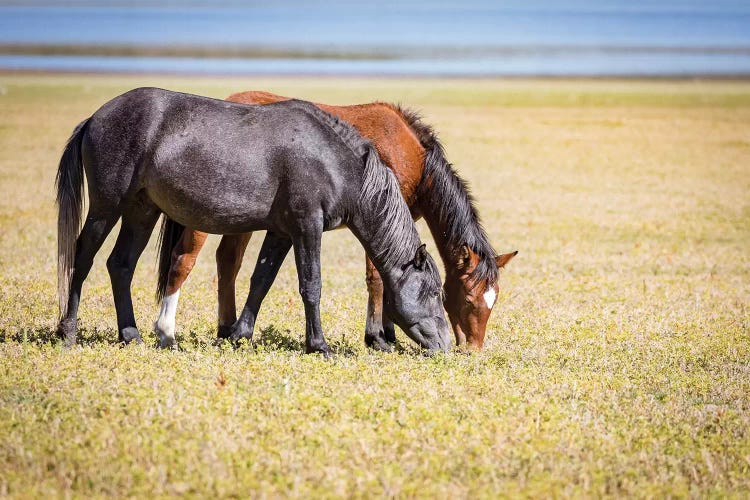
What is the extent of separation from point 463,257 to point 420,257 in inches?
23.0

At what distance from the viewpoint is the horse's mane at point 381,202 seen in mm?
7539

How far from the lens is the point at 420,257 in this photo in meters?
7.57

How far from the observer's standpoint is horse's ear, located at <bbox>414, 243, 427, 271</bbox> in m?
7.49

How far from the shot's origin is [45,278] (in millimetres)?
11117

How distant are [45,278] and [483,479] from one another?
7.58 metres

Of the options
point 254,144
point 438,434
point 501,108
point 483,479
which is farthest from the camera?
point 501,108

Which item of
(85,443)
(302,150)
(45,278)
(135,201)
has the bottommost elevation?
(45,278)

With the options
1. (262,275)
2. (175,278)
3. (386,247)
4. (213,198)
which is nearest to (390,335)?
(386,247)

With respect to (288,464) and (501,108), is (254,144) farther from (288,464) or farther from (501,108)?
(501,108)

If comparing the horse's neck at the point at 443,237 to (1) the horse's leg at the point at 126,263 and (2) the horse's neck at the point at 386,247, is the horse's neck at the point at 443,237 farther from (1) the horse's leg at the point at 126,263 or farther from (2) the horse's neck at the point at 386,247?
(1) the horse's leg at the point at 126,263

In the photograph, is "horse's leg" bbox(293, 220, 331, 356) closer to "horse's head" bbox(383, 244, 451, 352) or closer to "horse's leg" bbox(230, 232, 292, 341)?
"horse's leg" bbox(230, 232, 292, 341)

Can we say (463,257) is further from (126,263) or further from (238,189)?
(126,263)

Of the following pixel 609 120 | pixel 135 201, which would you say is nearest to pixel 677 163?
pixel 609 120

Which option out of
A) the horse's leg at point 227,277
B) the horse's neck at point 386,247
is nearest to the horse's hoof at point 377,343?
the horse's neck at point 386,247
